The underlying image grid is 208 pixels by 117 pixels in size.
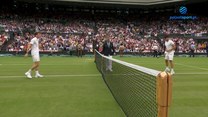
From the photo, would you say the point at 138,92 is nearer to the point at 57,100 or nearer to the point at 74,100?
the point at 74,100

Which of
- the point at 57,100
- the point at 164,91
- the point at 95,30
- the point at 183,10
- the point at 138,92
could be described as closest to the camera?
the point at 164,91

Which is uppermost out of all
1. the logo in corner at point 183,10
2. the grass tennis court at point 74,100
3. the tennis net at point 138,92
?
the logo in corner at point 183,10

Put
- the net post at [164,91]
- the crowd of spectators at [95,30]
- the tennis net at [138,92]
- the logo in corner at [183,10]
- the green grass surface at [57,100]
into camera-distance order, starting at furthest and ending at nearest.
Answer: the logo in corner at [183,10] < the crowd of spectators at [95,30] < the green grass surface at [57,100] < the tennis net at [138,92] < the net post at [164,91]

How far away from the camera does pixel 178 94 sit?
10.3 metres

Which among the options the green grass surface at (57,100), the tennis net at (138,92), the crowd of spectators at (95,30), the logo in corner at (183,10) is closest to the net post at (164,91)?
the tennis net at (138,92)

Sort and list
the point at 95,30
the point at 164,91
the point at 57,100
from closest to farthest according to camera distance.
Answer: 1. the point at 164,91
2. the point at 57,100
3. the point at 95,30

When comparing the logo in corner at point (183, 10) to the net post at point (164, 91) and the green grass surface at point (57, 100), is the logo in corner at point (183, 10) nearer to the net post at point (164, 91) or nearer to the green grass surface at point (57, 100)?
the green grass surface at point (57, 100)

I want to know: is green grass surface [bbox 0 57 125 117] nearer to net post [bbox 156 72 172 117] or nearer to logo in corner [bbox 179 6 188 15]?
net post [bbox 156 72 172 117]

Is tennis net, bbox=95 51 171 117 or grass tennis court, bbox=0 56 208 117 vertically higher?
tennis net, bbox=95 51 171 117

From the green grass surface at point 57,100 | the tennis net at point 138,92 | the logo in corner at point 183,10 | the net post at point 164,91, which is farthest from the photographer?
the logo in corner at point 183,10

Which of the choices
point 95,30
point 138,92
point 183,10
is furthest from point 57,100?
point 183,10

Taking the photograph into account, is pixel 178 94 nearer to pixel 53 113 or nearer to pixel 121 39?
pixel 53 113

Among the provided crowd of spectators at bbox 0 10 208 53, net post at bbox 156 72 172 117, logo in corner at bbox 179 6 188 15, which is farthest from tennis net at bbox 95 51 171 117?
logo in corner at bbox 179 6 188 15

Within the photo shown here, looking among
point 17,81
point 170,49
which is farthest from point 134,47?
point 17,81
